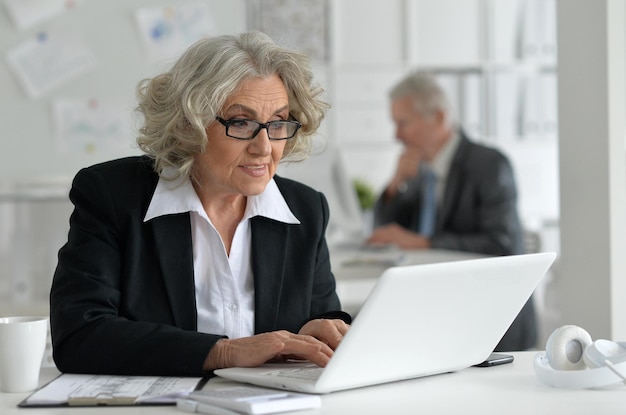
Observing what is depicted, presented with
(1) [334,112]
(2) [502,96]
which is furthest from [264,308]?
(2) [502,96]

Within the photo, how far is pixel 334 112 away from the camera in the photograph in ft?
Answer: 18.3

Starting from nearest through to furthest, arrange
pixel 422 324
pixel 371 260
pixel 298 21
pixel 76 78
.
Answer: pixel 422 324 < pixel 371 260 < pixel 76 78 < pixel 298 21

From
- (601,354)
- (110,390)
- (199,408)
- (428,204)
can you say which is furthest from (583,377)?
(428,204)

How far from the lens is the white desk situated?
3000mm

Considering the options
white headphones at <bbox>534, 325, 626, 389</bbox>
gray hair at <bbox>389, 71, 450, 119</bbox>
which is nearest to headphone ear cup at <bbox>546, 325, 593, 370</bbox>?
white headphones at <bbox>534, 325, 626, 389</bbox>

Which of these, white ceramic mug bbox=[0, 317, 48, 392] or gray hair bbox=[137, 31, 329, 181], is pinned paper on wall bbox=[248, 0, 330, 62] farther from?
white ceramic mug bbox=[0, 317, 48, 392]

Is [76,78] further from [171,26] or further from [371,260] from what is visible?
[371,260]

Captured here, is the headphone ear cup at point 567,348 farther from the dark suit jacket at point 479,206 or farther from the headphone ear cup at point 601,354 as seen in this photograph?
the dark suit jacket at point 479,206

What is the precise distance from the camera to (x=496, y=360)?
60.0 inches

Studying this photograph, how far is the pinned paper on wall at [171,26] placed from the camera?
4742 mm

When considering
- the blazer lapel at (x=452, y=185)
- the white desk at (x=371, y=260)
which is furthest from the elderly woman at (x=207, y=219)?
the blazer lapel at (x=452, y=185)

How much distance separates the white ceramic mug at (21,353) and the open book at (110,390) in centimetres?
3

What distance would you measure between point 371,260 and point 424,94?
4.01 feet

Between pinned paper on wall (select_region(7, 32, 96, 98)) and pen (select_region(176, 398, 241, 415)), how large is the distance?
3.73 metres
